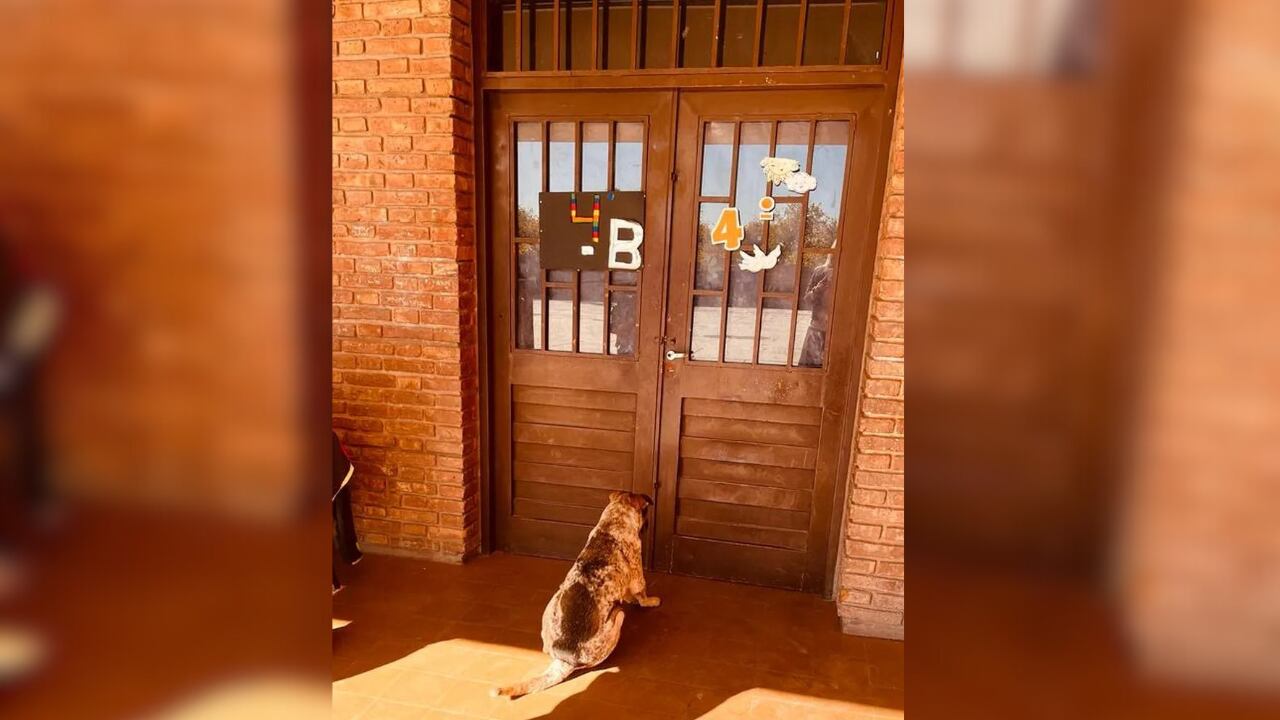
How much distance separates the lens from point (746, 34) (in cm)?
310

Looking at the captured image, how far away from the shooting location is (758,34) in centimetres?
305

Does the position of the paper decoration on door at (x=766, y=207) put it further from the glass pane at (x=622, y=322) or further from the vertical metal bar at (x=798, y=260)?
the glass pane at (x=622, y=322)

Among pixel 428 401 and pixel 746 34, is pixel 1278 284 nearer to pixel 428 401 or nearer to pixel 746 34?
pixel 746 34

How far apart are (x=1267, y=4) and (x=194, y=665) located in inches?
18.3

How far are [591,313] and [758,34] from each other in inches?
58.4

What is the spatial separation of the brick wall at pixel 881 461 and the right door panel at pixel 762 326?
6.8 inches

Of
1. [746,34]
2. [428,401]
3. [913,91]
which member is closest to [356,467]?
[428,401]

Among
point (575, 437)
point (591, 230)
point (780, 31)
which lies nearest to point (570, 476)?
point (575, 437)

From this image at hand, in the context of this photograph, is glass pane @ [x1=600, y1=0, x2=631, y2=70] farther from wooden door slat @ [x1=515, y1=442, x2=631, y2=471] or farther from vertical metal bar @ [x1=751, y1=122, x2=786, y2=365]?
wooden door slat @ [x1=515, y1=442, x2=631, y2=471]

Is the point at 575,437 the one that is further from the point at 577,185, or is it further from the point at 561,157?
the point at 561,157

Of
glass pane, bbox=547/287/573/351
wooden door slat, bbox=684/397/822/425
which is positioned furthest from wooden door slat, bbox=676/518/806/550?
glass pane, bbox=547/287/573/351

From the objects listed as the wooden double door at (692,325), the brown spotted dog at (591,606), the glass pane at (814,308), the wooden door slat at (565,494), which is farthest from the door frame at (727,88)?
the brown spotted dog at (591,606)

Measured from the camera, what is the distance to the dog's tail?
2543 millimetres

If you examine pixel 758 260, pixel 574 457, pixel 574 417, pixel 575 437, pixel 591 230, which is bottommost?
pixel 574 457
